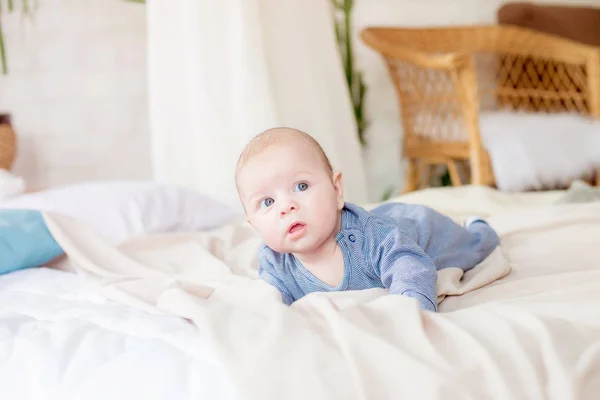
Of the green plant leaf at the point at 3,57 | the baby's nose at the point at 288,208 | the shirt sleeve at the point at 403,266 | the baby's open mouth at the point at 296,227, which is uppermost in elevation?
the green plant leaf at the point at 3,57

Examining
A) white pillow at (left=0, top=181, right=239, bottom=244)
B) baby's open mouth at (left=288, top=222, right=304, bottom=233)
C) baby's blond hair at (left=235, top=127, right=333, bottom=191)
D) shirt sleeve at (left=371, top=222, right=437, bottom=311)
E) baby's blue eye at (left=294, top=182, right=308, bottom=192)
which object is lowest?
white pillow at (left=0, top=181, right=239, bottom=244)

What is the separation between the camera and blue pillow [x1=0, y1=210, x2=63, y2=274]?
146 cm

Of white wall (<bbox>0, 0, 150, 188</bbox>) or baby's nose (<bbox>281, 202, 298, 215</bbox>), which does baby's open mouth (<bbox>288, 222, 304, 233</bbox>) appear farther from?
white wall (<bbox>0, 0, 150, 188</bbox>)

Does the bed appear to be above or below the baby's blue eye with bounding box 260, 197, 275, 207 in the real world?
below

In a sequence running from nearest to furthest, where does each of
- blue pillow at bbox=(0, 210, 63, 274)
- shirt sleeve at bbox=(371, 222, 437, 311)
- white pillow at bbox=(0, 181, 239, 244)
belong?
shirt sleeve at bbox=(371, 222, 437, 311)
blue pillow at bbox=(0, 210, 63, 274)
white pillow at bbox=(0, 181, 239, 244)

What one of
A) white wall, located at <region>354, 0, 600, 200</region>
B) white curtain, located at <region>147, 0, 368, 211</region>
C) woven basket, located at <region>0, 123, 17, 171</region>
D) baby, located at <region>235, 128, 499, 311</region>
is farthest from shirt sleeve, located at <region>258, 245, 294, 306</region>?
white wall, located at <region>354, 0, 600, 200</region>

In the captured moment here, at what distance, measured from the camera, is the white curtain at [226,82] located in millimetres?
2232

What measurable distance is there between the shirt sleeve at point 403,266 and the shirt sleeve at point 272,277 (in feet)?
0.48

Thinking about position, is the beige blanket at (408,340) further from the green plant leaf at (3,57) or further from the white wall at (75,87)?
the green plant leaf at (3,57)

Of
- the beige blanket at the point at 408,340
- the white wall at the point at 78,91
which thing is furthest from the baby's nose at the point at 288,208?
the white wall at the point at 78,91

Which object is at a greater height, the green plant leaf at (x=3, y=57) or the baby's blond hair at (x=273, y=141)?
the green plant leaf at (x=3, y=57)

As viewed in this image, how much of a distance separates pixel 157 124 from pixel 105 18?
2.81 feet

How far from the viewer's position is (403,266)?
39.7 inches

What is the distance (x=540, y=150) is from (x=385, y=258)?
1.90 m
